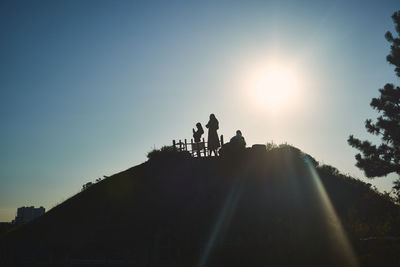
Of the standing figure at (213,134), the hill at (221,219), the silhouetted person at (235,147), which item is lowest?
the hill at (221,219)

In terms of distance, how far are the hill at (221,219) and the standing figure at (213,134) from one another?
1215 millimetres

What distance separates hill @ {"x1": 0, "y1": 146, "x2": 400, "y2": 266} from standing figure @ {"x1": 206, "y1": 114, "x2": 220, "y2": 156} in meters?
1.22

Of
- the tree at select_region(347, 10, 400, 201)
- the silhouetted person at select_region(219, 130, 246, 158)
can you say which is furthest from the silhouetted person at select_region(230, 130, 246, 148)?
the tree at select_region(347, 10, 400, 201)

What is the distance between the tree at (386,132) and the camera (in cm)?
2077

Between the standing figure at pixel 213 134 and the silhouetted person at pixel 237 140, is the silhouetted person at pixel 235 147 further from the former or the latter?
the standing figure at pixel 213 134

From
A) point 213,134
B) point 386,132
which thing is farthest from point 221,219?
point 386,132

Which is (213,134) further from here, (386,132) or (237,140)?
(386,132)

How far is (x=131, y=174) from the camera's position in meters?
24.9

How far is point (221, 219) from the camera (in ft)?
52.5

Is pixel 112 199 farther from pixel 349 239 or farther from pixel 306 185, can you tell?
pixel 349 239

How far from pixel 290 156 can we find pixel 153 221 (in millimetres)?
12509

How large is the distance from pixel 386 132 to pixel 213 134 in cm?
1219

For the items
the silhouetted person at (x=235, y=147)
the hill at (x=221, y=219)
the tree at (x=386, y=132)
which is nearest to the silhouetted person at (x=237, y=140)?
the silhouetted person at (x=235, y=147)

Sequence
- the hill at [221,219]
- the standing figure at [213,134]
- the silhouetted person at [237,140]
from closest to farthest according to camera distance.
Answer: the hill at [221,219] → the silhouetted person at [237,140] → the standing figure at [213,134]
